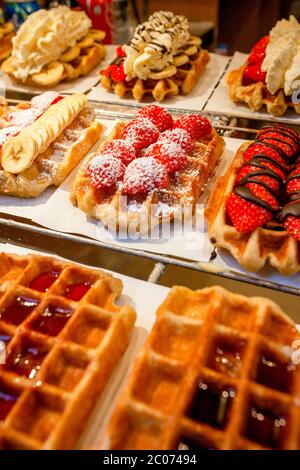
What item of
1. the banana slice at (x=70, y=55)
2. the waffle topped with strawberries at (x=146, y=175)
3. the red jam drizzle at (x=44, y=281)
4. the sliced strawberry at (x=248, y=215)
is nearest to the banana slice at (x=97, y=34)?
the banana slice at (x=70, y=55)

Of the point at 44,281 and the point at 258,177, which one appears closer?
the point at 44,281

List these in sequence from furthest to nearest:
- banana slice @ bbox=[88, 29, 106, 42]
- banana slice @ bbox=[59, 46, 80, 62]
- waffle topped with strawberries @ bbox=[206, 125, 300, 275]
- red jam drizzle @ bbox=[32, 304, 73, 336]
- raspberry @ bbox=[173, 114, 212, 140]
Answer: banana slice @ bbox=[88, 29, 106, 42], banana slice @ bbox=[59, 46, 80, 62], raspberry @ bbox=[173, 114, 212, 140], waffle topped with strawberries @ bbox=[206, 125, 300, 275], red jam drizzle @ bbox=[32, 304, 73, 336]

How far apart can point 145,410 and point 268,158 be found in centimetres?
134

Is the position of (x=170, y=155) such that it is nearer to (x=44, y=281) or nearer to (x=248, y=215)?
(x=248, y=215)

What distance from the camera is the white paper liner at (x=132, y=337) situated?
1.51m

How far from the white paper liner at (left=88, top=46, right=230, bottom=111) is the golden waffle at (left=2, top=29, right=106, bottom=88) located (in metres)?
0.24

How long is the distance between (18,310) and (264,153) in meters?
1.37

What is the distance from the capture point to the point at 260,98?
310 cm

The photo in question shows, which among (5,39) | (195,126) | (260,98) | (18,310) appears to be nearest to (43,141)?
(195,126)

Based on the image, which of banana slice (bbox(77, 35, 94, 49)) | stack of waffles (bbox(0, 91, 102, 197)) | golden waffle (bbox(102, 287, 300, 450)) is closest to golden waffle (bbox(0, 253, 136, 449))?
golden waffle (bbox(102, 287, 300, 450))

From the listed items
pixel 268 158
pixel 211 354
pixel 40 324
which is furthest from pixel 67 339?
pixel 268 158

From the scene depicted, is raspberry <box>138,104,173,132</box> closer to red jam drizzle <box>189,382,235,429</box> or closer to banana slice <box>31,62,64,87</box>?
banana slice <box>31,62,64,87</box>

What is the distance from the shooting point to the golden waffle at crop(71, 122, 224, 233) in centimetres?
224

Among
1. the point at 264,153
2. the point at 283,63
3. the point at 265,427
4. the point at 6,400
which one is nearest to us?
the point at 265,427
